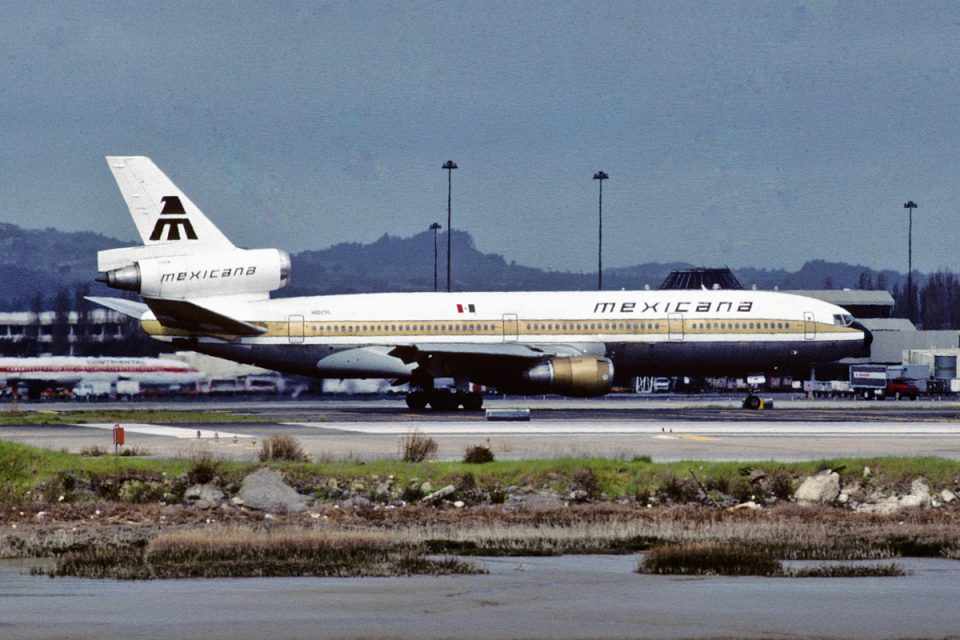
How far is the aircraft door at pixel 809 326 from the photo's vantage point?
73625 millimetres

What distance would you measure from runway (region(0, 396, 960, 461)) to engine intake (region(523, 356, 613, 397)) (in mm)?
1180

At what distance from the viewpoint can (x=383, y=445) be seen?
47.9m

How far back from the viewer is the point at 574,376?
6756 cm

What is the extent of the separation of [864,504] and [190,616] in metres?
19.1

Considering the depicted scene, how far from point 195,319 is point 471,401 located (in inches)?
483

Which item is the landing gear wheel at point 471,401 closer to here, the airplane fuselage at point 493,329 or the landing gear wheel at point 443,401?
the landing gear wheel at point 443,401

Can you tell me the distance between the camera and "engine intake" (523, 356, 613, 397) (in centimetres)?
6756

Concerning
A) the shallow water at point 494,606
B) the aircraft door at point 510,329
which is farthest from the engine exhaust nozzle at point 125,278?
the shallow water at point 494,606

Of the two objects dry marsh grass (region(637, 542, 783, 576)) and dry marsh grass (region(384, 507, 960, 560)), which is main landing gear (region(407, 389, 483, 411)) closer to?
dry marsh grass (region(384, 507, 960, 560))

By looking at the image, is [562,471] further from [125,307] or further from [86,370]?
[86,370]

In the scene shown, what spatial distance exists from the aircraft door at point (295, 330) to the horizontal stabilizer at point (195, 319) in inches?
42.1

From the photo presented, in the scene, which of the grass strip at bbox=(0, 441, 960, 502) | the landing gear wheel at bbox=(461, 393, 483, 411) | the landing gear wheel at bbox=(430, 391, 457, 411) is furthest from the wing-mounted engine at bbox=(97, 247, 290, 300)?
the grass strip at bbox=(0, 441, 960, 502)

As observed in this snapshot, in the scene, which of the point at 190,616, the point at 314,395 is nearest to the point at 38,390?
the point at 314,395

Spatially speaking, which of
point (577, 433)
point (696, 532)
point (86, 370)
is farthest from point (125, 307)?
point (86, 370)
